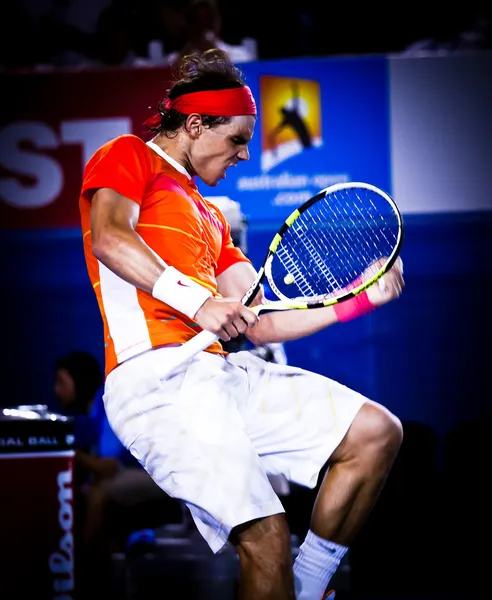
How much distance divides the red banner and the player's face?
3074 millimetres

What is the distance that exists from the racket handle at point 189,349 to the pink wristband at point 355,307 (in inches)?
18.8

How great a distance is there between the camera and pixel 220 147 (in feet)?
8.14

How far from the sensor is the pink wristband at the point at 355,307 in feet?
8.04

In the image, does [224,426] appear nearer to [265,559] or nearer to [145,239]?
[265,559]

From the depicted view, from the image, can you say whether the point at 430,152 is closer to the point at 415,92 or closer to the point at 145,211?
the point at 415,92

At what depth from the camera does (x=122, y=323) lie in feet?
7.53

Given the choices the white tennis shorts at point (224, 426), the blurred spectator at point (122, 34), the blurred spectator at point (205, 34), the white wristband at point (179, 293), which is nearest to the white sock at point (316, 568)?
the white tennis shorts at point (224, 426)

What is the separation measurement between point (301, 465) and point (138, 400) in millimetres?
493

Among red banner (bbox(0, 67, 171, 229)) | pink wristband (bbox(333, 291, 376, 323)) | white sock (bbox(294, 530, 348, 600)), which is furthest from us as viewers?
red banner (bbox(0, 67, 171, 229))

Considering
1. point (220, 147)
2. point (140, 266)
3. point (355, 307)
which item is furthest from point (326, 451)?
point (220, 147)

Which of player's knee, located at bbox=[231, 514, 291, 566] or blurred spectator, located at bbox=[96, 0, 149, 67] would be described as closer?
player's knee, located at bbox=[231, 514, 291, 566]

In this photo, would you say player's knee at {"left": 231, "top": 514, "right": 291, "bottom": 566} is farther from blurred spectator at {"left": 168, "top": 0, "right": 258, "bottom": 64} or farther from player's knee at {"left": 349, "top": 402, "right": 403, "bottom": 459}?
blurred spectator at {"left": 168, "top": 0, "right": 258, "bottom": 64}

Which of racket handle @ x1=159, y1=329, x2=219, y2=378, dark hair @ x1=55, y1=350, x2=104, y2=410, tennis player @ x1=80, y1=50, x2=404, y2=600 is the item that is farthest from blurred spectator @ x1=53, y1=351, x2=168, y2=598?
racket handle @ x1=159, y1=329, x2=219, y2=378

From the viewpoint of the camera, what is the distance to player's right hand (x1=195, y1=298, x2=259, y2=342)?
6.85 ft
